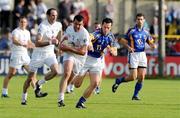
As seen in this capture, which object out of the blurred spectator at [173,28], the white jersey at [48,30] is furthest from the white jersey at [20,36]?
the blurred spectator at [173,28]

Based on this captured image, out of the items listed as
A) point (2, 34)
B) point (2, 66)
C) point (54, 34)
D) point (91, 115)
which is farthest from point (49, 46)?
point (2, 34)

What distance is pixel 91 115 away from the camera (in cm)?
1814

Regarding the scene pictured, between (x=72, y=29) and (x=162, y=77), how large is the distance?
1874 centimetres

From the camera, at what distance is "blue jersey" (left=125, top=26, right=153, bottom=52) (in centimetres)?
2445

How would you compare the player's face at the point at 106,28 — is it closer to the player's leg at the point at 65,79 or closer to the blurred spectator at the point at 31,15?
the player's leg at the point at 65,79

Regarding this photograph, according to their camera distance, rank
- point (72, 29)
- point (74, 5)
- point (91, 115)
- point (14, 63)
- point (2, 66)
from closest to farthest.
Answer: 1. point (91, 115)
2. point (72, 29)
3. point (14, 63)
4. point (2, 66)
5. point (74, 5)

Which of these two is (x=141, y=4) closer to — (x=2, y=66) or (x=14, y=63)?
(x=2, y=66)

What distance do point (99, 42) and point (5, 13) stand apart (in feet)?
68.4

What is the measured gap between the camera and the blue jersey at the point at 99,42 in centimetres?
2122

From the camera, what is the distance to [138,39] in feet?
80.2

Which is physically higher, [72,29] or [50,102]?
[72,29]

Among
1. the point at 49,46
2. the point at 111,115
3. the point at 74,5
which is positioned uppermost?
the point at 74,5

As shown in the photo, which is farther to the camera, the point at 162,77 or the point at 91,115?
the point at 162,77

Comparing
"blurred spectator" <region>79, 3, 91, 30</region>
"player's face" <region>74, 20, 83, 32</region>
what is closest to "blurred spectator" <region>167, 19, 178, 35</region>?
"blurred spectator" <region>79, 3, 91, 30</region>
